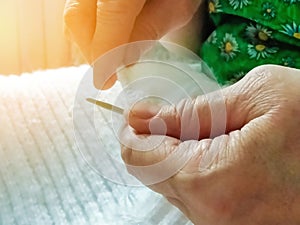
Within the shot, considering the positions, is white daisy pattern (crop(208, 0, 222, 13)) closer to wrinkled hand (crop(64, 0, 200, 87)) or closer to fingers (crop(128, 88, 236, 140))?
wrinkled hand (crop(64, 0, 200, 87))

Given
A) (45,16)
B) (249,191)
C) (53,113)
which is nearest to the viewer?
(249,191)

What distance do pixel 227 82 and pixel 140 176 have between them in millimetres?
206

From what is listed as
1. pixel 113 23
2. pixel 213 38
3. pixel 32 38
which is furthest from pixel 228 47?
pixel 32 38

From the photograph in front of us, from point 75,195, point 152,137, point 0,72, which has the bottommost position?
point 0,72

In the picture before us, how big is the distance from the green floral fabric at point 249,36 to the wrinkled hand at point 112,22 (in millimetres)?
69

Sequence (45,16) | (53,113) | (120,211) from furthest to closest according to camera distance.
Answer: (45,16)
(53,113)
(120,211)

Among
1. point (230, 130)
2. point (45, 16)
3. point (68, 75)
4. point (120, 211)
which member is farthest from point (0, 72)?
point (230, 130)

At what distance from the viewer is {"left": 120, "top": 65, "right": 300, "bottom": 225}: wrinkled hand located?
0.46 metres

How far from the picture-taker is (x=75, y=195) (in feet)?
2.09

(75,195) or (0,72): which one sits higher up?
(75,195)

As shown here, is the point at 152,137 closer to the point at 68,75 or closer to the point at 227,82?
the point at 227,82

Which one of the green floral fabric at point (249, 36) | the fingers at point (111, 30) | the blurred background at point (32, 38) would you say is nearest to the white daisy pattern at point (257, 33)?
the green floral fabric at point (249, 36)

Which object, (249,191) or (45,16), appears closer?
(249,191)

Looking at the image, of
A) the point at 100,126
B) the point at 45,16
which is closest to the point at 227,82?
the point at 100,126
